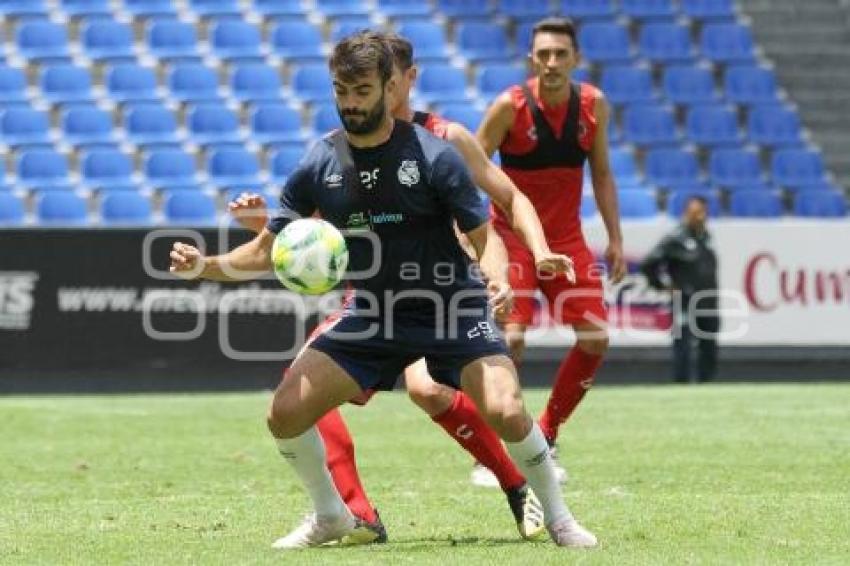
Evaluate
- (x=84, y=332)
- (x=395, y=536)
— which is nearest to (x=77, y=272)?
(x=84, y=332)

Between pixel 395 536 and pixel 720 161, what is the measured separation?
15955 millimetres

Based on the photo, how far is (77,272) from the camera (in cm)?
1873

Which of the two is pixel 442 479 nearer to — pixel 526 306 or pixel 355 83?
pixel 526 306

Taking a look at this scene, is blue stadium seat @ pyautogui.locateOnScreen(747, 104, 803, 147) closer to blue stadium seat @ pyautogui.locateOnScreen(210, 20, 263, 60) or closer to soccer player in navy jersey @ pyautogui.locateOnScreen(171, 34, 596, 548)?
blue stadium seat @ pyautogui.locateOnScreen(210, 20, 263, 60)

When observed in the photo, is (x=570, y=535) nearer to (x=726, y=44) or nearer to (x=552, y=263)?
(x=552, y=263)

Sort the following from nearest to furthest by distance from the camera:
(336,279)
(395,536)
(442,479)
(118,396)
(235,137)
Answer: (336,279), (395,536), (442,479), (118,396), (235,137)

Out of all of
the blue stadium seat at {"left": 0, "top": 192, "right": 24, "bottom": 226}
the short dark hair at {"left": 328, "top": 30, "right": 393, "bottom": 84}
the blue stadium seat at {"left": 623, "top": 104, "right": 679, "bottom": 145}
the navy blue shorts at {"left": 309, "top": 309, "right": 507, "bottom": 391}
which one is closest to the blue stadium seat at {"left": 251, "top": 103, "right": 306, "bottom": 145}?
the blue stadium seat at {"left": 0, "top": 192, "right": 24, "bottom": 226}

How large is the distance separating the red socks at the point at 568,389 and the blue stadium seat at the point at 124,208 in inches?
447

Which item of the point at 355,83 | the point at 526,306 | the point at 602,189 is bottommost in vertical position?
the point at 526,306

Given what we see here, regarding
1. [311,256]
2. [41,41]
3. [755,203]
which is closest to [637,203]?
[755,203]

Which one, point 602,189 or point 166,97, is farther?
point 166,97

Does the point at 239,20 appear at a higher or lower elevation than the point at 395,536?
higher

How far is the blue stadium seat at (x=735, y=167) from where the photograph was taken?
23.3 meters

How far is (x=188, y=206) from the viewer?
70.1 ft
